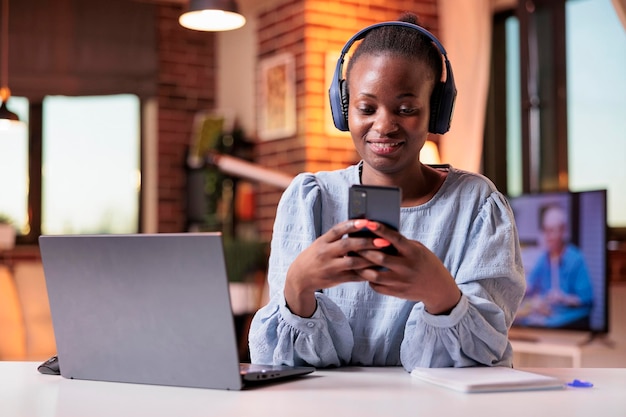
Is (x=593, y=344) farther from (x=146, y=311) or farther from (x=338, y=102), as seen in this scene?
(x=146, y=311)

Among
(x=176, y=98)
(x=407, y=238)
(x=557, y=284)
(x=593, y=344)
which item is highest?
(x=176, y=98)

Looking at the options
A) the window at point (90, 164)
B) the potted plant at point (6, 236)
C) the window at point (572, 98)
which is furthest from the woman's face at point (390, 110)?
the window at point (90, 164)

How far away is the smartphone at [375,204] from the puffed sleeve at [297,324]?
26 centimetres

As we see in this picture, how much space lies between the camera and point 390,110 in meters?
1.33

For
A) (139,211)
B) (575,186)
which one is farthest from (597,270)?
(139,211)

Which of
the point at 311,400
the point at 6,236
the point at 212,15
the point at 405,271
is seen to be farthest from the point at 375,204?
the point at 6,236

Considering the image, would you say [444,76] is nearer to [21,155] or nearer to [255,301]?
[255,301]

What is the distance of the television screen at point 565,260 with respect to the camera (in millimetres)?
3506

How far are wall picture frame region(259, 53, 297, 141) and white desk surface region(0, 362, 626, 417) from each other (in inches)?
159

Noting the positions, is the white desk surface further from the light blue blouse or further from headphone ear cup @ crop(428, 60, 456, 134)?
headphone ear cup @ crop(428, 60, 456, 134)

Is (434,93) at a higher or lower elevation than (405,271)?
higher

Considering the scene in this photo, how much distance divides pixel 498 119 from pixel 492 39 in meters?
0.49

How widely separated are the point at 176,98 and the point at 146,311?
5.28 metres

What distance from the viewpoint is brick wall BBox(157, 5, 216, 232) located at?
6.16m
